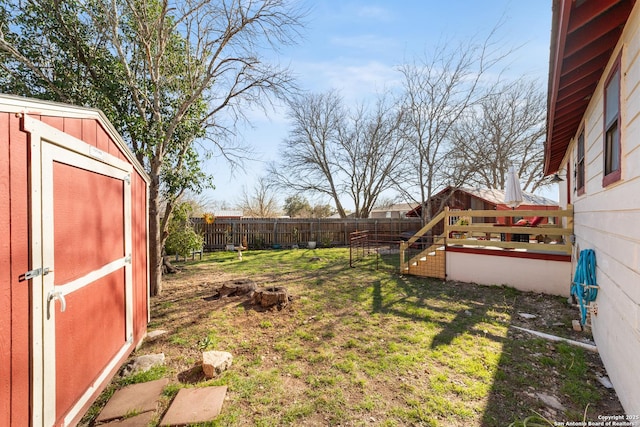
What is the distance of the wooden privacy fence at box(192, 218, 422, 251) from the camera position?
43.7ft

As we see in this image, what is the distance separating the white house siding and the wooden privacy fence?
32.1 feet

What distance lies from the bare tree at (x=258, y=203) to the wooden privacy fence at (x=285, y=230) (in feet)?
46.5

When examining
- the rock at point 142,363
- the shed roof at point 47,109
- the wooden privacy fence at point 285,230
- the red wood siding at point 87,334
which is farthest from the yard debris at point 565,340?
the wooden privacy fence at point 285,230

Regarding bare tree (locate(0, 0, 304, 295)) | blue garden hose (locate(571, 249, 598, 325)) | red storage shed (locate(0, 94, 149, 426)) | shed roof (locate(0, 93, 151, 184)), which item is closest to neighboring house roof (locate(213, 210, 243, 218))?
bare tree (locate(0, 0, 304, 295))

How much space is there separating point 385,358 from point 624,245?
8.10 feet

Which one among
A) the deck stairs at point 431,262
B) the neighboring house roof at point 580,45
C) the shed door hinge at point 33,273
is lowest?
the deck stairs at point 431,262

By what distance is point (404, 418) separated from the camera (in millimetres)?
2180

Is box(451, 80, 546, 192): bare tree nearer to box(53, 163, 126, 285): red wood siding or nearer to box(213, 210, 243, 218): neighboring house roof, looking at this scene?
box(213, 210, 243, 218): neighboring house roof

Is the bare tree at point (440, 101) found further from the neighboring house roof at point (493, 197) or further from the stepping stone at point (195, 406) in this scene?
the stepping stone at point (195, 406)

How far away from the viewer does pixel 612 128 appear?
2691 millimetres

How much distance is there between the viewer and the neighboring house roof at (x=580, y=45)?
2.03 metres

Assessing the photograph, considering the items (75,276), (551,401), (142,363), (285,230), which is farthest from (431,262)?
(285,230)

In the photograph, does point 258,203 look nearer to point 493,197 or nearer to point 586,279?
point 493,197

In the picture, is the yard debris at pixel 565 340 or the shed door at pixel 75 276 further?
the yard debris at pixel 565 340
